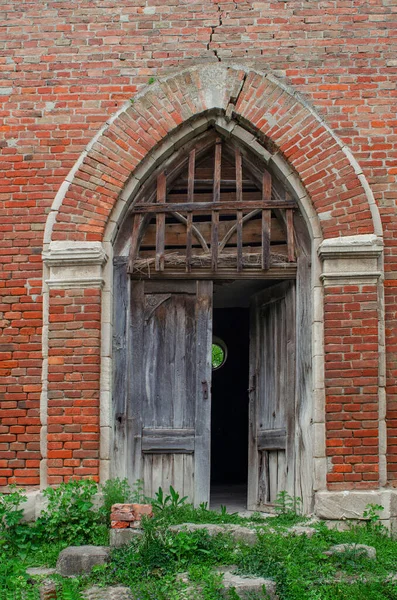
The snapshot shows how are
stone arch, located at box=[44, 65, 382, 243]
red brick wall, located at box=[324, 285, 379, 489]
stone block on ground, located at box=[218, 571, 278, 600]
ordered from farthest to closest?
stone arch, located at box=[44, 65, 382, 243]
red brick wall, located at box=[324, 285, 379, 489]
stone block on ground, located at box=[218, 571, 278, 600]

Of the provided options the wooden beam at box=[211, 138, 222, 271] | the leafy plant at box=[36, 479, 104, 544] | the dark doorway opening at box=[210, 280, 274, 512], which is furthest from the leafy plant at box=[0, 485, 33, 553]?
the dark doorway opening at box=[210, 280, 274, 512]

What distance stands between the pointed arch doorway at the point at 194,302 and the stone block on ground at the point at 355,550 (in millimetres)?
1488

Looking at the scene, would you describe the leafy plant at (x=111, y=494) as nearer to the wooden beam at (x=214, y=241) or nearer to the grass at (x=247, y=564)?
the grass at (x=247, y=564)

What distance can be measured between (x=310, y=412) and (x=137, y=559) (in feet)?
7.60

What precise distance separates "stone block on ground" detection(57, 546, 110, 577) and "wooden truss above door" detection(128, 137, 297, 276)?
2870 millimetres

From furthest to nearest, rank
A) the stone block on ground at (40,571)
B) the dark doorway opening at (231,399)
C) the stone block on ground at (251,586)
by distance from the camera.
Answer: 1. the dark doorway opening at (231,399)
2. the stone block on ground at (40,571)
3. the stone block on ground at (251,586)

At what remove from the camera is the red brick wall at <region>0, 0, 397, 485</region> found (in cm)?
752

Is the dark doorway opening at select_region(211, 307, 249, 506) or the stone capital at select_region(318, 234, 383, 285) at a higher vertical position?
the stone capital at select_region(318, 234, 383, 285)

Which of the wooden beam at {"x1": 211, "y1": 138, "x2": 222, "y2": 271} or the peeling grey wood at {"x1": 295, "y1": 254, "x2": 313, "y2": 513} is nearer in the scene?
the peeling grey wood at {"x1": 295, "y1": 254, "x2": 313, "y2": 513}

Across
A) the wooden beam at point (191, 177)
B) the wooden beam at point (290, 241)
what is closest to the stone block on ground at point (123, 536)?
the wooden beam at point (290, 241)

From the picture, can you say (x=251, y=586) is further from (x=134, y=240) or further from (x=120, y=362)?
(x=134, y=240)

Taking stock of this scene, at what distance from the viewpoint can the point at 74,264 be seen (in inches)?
292

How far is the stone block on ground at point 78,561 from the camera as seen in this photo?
6.01 metres

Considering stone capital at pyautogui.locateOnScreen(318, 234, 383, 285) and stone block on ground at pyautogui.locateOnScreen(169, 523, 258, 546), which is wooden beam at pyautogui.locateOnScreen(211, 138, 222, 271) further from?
stone block on ground at pyautogui.locateOnScreen(169, 523, 258, 546)
